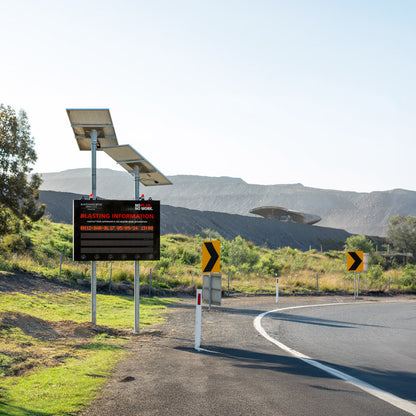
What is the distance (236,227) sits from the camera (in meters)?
112

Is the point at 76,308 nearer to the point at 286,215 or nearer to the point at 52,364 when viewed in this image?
the point at 52,364

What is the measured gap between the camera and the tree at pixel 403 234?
7831cm

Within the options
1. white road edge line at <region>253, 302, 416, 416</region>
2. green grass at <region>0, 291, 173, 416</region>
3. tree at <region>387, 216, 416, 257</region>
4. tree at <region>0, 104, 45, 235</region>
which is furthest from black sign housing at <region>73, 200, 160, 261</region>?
tree at <region>387, 216, 416, 257</region>

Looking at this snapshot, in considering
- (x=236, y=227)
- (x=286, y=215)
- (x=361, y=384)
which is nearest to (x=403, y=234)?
(x=236, y=227)

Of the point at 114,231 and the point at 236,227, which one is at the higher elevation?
the point at 114,231

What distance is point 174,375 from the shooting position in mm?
8039

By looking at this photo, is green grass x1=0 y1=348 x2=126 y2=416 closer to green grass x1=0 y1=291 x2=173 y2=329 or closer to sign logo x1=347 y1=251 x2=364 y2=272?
green grass x1=0 y1=291 x2=173 y2=329

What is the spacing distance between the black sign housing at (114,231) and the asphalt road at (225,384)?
2205mm

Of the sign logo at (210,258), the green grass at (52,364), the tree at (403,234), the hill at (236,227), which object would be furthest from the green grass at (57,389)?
the hill at (236,227)

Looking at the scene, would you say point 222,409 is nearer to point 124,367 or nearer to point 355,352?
point 124,367

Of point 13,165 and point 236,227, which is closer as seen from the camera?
point 13,165

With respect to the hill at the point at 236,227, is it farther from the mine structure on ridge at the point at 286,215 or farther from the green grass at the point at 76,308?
the green grass at the point at 76,308

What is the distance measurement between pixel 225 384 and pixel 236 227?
343 ft

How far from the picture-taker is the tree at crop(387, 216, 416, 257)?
78.3 meters
